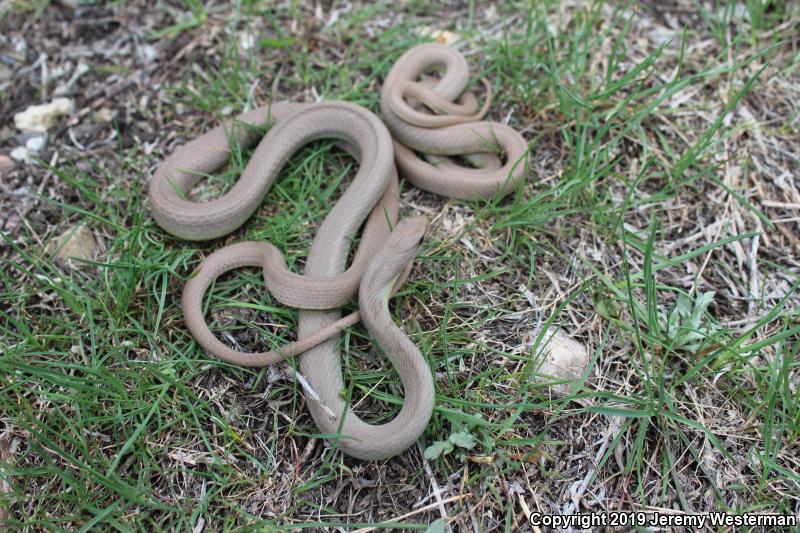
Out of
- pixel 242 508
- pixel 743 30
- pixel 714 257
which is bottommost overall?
pixel 242 508

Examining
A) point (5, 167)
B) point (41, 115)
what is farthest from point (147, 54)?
point (5, 167)

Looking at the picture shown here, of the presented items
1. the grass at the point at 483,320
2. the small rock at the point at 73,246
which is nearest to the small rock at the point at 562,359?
the grass at the point at 483,320

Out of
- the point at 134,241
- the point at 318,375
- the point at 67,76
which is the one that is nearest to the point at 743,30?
the point at 318,375

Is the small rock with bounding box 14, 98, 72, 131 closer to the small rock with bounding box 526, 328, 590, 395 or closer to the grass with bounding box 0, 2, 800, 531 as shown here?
the grass with bounding box 0, 2, 800, 531

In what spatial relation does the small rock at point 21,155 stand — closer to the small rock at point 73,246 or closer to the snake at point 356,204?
the small rock at point 73,246

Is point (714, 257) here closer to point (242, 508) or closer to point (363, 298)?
point (363, 298)

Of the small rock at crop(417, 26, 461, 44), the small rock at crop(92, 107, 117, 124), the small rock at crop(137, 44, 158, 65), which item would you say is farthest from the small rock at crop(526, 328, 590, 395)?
the small rock at crop(137, 44, 158, 65)
